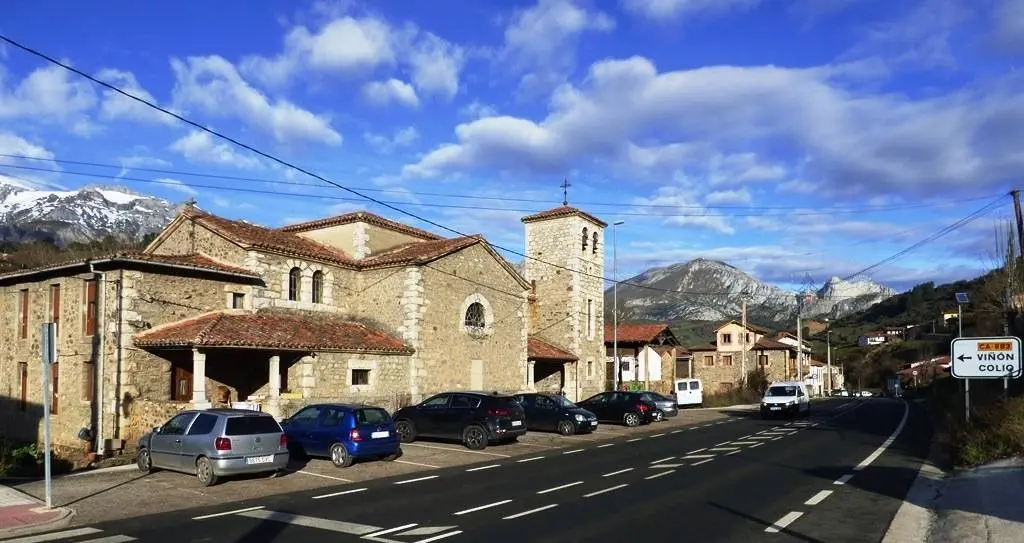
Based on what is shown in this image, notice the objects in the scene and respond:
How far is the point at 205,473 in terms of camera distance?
45.7 feet

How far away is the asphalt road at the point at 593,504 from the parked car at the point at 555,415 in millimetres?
6032

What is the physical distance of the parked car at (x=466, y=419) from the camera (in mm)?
21312

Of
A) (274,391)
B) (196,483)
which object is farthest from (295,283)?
(196,483)

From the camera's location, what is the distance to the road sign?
47.6ft

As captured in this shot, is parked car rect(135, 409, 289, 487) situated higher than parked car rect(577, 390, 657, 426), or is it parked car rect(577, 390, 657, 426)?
parked car rect(135, 409, 289, 487)

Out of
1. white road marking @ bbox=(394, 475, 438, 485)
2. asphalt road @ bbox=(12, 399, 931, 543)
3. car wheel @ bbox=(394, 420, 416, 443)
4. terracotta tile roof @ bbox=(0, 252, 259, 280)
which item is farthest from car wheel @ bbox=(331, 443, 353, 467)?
terracotta tile roof @ bbox=(0, 252, 259, 280)

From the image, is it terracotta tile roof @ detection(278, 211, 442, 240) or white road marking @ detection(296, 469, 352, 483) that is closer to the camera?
white road marking @ detection(296, 469, 352, 483)

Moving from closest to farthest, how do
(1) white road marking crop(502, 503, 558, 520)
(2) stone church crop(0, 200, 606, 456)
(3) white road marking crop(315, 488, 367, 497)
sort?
(1) white road marking crop(502, 503, 558, 520) < (3) white road marking crop(315, 488, 367, 497) < (2) stone church crop(0, 200, 606, 456)

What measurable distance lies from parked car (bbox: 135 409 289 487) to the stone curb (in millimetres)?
2834

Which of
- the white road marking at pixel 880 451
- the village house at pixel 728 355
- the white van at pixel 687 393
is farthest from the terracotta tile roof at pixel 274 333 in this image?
the village house at pixel 728 355

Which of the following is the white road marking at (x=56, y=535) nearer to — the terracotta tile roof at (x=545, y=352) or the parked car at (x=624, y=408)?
the parked car at (x=624, y=408)

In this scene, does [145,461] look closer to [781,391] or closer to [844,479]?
[844,479]

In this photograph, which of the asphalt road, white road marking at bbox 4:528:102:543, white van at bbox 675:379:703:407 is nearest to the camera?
white road marking at bbox 4:528:102:543

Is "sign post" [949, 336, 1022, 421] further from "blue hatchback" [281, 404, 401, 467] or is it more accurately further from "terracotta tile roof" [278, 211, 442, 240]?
"terracotta tile roof" [278, 211, 442, 240]
